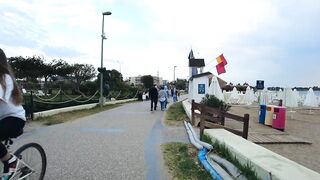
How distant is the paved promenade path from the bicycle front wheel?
2.75 feet

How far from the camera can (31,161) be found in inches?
202

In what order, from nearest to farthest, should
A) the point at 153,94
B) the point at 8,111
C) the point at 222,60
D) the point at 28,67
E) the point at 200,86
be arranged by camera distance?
the point at 8,111
the point at 153,94
the point at 200,86
the point at 222,60
the point at 28,67

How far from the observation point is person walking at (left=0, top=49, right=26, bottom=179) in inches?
168

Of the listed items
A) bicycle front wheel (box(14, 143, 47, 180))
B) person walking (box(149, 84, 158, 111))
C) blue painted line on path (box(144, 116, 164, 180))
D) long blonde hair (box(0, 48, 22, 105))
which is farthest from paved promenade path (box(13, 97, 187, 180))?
person walking (box(149, 84, 158, 111))

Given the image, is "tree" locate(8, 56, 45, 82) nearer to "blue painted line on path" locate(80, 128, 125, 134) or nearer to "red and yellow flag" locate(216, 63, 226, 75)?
"red and yellow flag" locate(216, 63, 226, 75)

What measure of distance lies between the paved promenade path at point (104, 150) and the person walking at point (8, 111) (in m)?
1.77

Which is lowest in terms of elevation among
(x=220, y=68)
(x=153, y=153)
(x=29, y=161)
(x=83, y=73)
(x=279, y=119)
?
(x=153, y=153)

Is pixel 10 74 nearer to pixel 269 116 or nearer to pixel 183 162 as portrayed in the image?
pixel 183 162

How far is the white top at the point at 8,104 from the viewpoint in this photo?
4211 mm

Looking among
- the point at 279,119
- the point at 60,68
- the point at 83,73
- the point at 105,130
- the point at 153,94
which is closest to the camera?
the point at 105,130

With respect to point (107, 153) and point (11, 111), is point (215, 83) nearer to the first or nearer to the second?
point (107, 153)

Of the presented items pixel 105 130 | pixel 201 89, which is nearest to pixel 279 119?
pixel 105 130

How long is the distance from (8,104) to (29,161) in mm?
1082

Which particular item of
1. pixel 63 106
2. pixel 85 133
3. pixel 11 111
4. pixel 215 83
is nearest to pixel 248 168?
pixel 11 111
